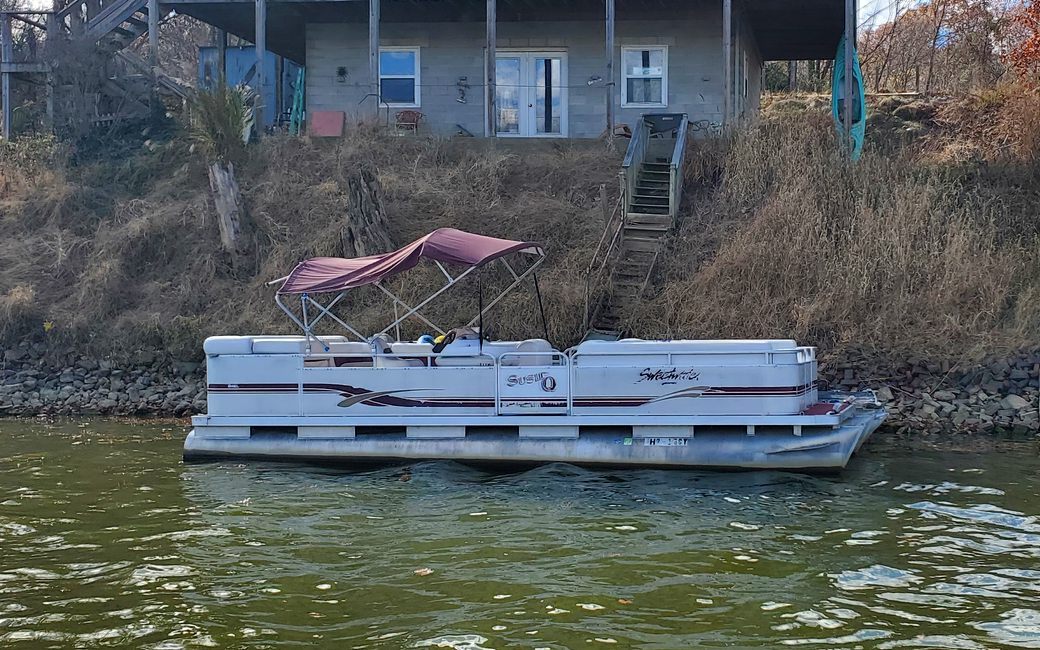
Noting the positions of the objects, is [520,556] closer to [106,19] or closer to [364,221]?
[364,221]

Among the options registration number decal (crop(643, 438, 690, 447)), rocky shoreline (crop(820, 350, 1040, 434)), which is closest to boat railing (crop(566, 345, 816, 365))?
registration number decal (crop(643, 438, 690, 447))

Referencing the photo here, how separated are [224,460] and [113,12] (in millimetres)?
18124

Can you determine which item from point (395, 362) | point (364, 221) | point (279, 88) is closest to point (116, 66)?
point (279, 88)

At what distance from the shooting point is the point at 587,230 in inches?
819

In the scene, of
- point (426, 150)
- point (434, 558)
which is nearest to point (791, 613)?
point (434, 558)

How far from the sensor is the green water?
7.48 metres

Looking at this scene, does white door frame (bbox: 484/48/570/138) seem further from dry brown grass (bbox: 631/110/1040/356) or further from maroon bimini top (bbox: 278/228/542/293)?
maroon bimini top (bbox: 278/228/542/293)

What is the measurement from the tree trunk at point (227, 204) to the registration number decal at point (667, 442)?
39.2ft

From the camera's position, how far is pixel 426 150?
2425cm

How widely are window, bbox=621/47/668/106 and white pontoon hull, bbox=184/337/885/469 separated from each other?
13.7m

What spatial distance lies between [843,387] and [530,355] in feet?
19.2

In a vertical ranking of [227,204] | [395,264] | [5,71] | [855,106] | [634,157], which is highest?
[5,71]

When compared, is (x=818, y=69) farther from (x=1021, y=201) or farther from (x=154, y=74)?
(x=154, y=74)

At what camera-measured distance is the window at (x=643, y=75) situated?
2636 centimetres
